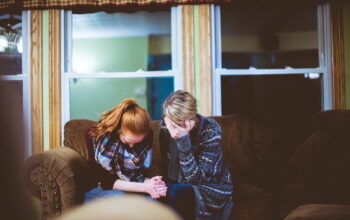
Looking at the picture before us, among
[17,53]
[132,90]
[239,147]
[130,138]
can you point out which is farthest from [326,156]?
[132,90]

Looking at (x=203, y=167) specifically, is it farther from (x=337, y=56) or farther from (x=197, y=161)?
(x=337, y=56)

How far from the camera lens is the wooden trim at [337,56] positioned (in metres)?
3.17

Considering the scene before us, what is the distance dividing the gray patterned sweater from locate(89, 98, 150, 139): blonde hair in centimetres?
24

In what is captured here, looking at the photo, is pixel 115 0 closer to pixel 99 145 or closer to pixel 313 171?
pixel 99 145

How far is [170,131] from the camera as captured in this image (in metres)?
2.05

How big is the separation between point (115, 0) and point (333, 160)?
88.1 inches

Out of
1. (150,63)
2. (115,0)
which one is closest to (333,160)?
(115,0)

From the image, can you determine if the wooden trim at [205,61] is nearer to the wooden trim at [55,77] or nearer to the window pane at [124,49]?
the wooden trim at [55,77]

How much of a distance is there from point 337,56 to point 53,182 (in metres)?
2.62

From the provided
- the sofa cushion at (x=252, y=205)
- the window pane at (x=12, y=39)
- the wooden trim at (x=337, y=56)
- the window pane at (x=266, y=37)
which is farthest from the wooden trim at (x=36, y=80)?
the window pane at (x=266, y=37)

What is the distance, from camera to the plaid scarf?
1943 millimetres

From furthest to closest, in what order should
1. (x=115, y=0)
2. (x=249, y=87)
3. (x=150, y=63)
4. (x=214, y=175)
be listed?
1. (x=150, y=63)
2. (x=249, y=87)
3. (x=115, y=0)
4. (x=214, y=175)

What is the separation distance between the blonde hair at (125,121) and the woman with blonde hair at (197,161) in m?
0.17

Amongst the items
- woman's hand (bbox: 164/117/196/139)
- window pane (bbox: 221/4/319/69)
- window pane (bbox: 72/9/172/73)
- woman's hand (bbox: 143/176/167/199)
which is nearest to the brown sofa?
woman's hand (bbox: 143/176/167/199)
